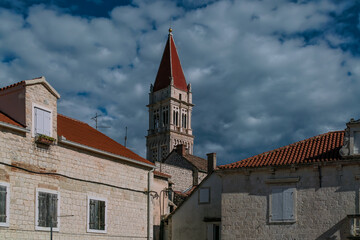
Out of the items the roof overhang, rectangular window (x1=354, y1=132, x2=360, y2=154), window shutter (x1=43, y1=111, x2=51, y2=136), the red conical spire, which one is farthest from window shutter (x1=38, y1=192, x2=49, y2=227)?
the red conical spire

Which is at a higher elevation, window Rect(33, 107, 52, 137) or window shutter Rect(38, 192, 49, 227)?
window Rect(33, 107, 52, 137)

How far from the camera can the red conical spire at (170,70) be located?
9603cm

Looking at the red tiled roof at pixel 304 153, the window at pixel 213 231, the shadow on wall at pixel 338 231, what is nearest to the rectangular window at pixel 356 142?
the red tiled roof at pixel 304 153

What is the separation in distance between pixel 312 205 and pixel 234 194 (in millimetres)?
3784

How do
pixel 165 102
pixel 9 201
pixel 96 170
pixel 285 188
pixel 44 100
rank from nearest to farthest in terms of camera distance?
pixel 9 201, pixel 44 100, pixel 96 170, pixel 285 188, pixel 165 102

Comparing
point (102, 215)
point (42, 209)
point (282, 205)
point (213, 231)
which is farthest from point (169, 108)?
point (42, 209)

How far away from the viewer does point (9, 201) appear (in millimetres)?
17531

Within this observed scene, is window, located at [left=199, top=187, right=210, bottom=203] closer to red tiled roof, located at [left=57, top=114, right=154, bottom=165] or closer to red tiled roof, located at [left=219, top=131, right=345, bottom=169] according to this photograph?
red tiled roof, located at [left=219, top=131, right=345, bottom=169]

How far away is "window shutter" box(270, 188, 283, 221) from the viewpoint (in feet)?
76.8

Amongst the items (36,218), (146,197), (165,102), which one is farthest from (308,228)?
(165,102)

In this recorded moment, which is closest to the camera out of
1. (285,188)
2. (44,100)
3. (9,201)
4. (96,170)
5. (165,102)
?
(9,201)

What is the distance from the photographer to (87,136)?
23.1 m

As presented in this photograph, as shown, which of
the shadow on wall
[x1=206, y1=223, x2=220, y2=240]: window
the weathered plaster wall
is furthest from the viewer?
the weathered plaster wall

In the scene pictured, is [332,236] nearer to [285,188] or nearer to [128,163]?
[285,188]
